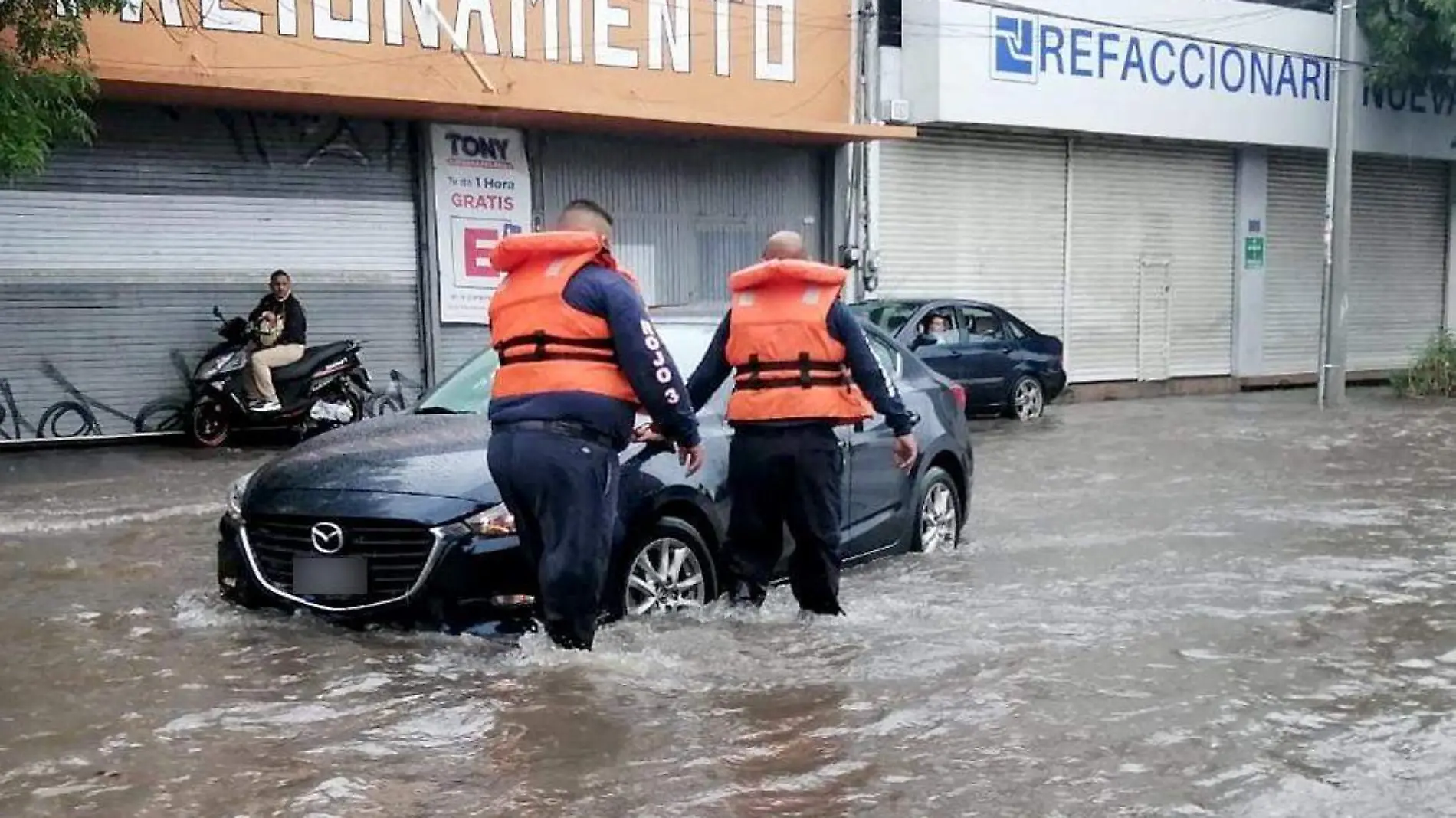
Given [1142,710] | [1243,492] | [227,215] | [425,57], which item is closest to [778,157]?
[425,57]

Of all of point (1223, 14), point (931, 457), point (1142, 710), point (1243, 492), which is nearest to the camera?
point (1142, 710)

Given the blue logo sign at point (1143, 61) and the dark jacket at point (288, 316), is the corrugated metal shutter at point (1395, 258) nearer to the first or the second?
the blue logo sign at point (1143, 61)

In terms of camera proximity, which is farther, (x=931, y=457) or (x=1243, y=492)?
(x=1243, y=492)

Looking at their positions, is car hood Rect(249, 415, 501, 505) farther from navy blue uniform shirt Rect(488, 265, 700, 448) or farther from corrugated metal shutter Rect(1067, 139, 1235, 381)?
corrugated metal shutter Rect(1067, 139, 1235, 381)

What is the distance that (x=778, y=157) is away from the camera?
63.0 feet

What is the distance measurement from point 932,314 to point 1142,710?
37.8 ft

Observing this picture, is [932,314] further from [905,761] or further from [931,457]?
[905,761]

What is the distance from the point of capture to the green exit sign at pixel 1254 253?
952 inches

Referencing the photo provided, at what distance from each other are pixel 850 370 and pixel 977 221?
49.0 feet

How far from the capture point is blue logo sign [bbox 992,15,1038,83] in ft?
65.0

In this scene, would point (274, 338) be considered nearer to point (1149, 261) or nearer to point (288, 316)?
point (288, 316)

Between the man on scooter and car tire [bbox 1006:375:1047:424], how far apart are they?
7.85 m

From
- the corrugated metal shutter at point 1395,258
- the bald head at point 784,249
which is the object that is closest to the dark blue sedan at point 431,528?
the bald head at point 784,249

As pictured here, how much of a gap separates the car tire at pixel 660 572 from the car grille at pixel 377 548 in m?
0.75
